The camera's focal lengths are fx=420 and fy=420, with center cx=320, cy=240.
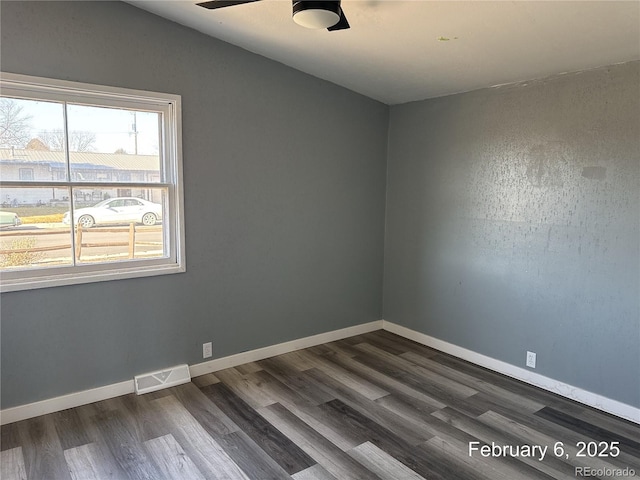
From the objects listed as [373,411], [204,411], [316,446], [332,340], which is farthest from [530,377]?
[204,411]

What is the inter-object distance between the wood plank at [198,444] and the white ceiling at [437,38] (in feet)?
8.58

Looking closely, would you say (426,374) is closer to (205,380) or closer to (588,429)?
(588,429)

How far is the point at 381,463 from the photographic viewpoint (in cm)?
232

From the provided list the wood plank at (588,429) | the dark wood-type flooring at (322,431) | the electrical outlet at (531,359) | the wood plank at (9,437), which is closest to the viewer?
the dark wood-type flooring at (322,431)

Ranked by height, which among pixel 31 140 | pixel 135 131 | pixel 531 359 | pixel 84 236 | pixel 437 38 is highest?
pixel 437 38

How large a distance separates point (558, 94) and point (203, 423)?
333 cm

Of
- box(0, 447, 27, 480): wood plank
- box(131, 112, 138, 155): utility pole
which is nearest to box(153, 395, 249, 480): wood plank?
box(0, 447, 27, 480): wood plank

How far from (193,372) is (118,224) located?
1279 millimetres

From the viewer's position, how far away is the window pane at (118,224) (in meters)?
2.84

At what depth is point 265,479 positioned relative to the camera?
7.18ft

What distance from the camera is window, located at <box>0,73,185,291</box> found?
8.50 ft

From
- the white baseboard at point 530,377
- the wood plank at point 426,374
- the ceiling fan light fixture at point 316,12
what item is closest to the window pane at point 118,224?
the ceiling fan light fixture at point 316,12

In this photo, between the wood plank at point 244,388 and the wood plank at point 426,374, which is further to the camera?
the wood plank at point 426,374

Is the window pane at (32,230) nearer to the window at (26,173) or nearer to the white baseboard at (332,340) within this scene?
the window at (26,173)
